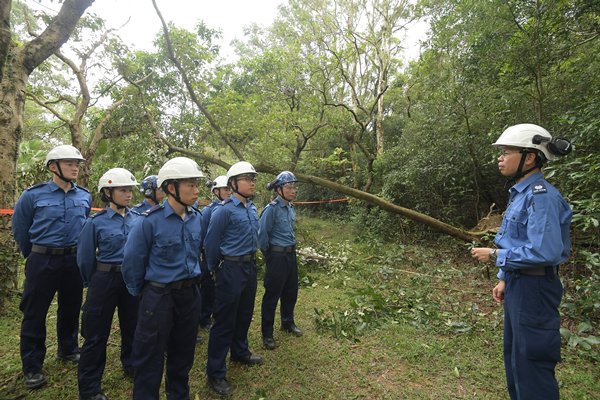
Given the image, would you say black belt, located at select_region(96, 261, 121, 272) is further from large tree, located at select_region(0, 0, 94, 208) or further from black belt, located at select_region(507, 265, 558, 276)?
black belt, located at select_region(507, 265, 558, 276)

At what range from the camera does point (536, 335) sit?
7.29 ft

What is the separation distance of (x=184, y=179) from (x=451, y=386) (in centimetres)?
349

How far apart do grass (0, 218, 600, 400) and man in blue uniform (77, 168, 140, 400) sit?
0.40 meters

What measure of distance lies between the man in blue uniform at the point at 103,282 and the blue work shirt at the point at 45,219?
0.47 metres

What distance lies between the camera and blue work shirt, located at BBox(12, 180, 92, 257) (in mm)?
3426

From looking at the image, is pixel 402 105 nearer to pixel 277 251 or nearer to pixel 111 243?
pixel 277 251

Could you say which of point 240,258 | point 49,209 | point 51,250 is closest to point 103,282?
point 51,250

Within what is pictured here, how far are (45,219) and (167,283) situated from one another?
6.30ft

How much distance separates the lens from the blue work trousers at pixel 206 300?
493cm

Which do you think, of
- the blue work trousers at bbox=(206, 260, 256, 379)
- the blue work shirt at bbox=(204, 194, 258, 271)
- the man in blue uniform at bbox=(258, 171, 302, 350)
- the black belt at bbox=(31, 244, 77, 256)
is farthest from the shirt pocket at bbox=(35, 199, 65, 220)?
the man in blue uniform at bbox=(258, 171, 302, 350)

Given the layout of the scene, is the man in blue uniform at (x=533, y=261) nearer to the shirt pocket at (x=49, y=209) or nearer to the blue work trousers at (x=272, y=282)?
the blue work trousers at (x=272, y=282)

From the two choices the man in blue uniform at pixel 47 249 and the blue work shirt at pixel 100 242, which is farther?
the man in blue uniform at pixel 47 249

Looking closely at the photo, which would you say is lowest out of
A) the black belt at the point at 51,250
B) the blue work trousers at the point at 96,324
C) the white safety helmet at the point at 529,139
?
the blue work trousers at the point at 96,324

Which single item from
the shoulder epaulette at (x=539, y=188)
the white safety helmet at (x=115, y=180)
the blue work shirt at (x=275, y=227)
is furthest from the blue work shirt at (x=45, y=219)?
the shoulder epaulette at (x=539, y=188)
